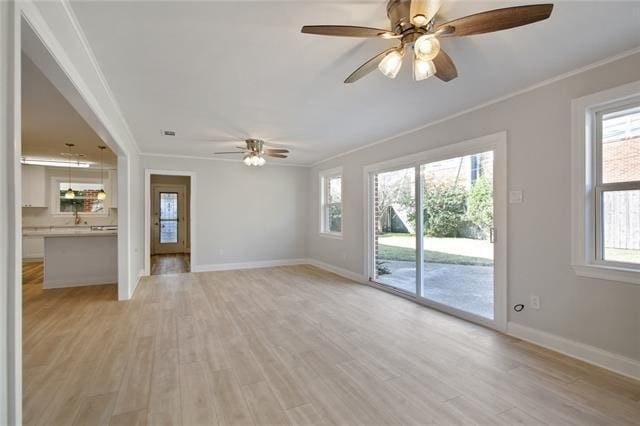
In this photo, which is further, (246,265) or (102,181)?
(102,181)

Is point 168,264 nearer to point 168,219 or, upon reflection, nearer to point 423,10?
point 168,219

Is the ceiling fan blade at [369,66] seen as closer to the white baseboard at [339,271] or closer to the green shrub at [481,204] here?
the green shrub at [481,204]

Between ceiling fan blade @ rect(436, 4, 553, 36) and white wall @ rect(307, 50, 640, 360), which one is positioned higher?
ceiling fan blade @ rect(436, 4, 553, 36)

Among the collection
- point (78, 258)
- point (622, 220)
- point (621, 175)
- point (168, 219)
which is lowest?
point (78, 258)

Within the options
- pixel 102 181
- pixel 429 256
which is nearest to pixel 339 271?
pixel 429 256

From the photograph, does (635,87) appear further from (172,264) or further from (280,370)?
(172,264)

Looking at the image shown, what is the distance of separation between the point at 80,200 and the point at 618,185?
33.7 ft

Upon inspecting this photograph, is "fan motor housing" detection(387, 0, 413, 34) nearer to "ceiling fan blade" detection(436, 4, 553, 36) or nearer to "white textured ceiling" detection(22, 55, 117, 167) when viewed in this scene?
"ceiling fan blade" detection(436, 4, 553, 36)

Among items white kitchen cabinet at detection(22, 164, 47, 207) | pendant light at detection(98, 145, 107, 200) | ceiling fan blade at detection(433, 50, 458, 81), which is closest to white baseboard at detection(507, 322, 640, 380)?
ceiling fan blade at detection(433, 50, 458, 81)

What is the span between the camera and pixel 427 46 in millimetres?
1617

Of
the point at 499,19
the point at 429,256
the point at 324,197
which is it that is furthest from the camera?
the point at 324,197

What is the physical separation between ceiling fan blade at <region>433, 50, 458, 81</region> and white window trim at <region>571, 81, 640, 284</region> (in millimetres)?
1402

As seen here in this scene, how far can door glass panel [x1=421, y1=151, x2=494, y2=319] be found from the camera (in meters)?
3.41

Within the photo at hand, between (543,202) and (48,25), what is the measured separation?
3.91 meters
